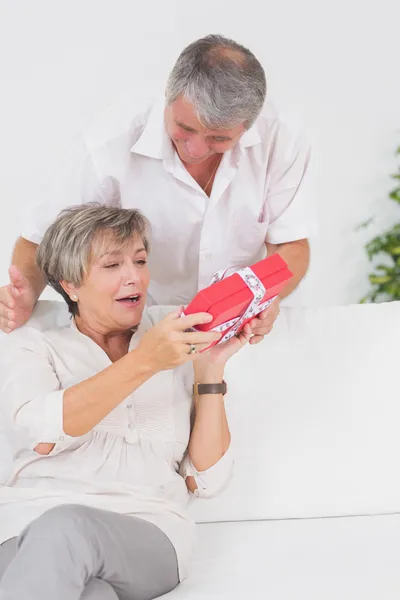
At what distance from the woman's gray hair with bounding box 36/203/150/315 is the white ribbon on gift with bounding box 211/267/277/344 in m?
0.28

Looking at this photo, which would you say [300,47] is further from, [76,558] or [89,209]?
[76,558]

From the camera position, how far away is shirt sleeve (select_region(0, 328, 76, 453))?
168 centimetres

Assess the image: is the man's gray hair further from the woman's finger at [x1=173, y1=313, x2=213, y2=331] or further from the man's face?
the woman's finger at [x1=173, y1=313, x2=213, y2=331]

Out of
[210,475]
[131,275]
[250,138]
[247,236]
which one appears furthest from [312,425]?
[250,138]

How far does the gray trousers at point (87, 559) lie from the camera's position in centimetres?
144

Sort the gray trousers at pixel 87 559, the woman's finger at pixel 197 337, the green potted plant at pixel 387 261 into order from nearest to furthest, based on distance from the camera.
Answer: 1. the gray trousers at pixel 87 559
2. the woman's finger at pixel 197 337
3. the green potted plant at pixel 387 261

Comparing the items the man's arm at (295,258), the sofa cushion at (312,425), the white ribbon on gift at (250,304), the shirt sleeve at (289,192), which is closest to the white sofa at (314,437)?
the sofa cushion at (312,425)

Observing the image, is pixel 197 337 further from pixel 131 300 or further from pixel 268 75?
pixel 268 75

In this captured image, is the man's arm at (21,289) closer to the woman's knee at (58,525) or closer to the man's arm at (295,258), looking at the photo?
the woman's knee at (58,525)

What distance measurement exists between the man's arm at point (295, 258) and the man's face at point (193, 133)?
445 millimetres

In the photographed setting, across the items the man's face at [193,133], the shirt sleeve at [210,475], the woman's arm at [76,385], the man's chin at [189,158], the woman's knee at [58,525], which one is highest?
the man's face at [193,133]

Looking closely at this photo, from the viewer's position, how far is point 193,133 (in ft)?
5.67

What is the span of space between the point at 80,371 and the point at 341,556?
0.75 m

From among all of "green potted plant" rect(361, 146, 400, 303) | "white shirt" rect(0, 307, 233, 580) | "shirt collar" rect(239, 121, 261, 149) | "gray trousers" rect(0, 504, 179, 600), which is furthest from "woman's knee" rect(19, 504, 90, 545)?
"green potted plant" rect(361, 146, 400, 303)
